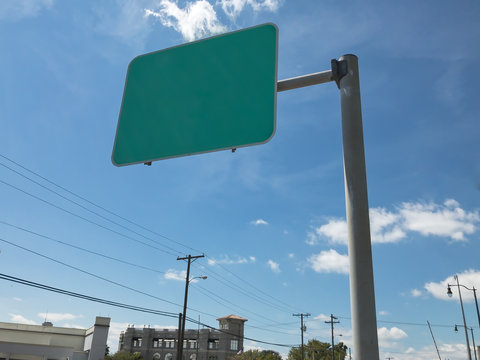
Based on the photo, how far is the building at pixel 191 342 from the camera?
288ft

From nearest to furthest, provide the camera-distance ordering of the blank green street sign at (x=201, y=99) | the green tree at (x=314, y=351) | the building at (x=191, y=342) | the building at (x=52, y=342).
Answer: the blank green street sign at (x=201, y=99) < the building at (x=52, y=342) < the green tree at (x=314, y=351) < the building at (x=191, y=342)

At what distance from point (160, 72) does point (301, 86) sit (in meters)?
1.17

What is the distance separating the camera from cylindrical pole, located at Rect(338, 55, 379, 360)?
7.28ft

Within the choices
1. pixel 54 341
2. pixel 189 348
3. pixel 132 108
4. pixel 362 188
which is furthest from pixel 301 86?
pixel 189 348

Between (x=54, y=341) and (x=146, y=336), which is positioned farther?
(x=146, y=336)

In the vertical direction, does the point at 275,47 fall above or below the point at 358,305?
above

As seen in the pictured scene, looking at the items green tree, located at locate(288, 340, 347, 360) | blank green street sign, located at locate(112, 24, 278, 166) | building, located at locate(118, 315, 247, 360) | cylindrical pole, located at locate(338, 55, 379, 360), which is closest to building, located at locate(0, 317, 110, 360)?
building, located at locate(118, 315, 247, 360)

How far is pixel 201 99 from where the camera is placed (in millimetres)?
3020

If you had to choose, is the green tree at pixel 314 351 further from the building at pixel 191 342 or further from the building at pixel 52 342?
the building at pixel 52 342

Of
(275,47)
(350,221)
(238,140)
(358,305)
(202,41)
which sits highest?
(202,41)

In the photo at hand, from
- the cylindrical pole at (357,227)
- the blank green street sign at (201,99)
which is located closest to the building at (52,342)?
the blank green street sign at (201,99)

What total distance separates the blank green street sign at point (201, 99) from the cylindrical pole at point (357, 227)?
1.75 ft

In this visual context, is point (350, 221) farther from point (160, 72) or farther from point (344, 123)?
point (160, 72)

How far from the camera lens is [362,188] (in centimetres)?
252
